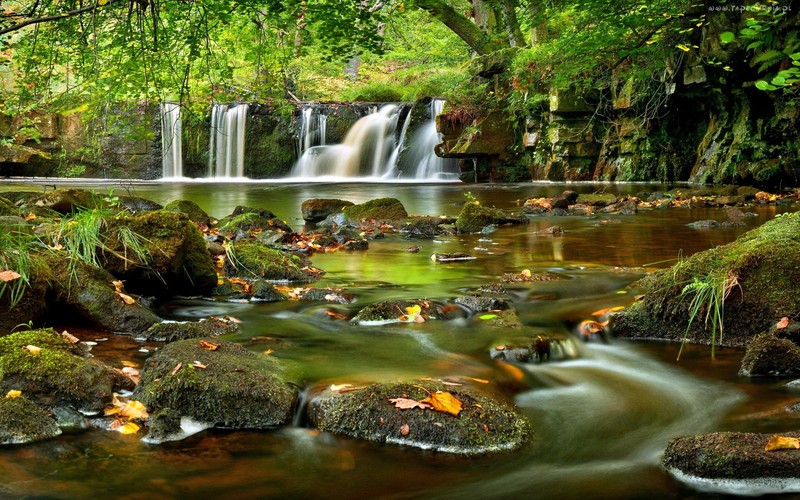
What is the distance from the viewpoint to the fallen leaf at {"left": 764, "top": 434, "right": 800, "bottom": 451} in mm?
2521

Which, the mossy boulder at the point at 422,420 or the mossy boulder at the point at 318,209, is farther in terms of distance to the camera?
the mossy boulder at the point at 318,209

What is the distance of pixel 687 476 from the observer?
2.66 m

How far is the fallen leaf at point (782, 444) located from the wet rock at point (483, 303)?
269cm

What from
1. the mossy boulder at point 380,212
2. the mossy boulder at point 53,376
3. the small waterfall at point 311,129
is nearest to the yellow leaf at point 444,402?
the mossy boulder at point 53,376

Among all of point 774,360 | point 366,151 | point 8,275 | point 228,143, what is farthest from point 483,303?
point 228,143

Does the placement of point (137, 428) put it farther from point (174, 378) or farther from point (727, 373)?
point (727, 373)

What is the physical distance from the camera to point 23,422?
2.92 meters

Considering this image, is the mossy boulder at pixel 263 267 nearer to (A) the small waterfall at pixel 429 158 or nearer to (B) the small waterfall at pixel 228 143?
(A) the small waterfall at pixel 429 158

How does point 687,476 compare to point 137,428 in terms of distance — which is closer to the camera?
point 687,476

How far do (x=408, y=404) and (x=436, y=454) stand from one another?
271 millimetres

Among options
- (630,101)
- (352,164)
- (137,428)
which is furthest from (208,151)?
(137,428)

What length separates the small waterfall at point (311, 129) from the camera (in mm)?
26438

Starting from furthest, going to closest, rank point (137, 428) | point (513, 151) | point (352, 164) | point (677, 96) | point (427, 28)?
point (427, 28)
point (352, 164)
point (513, 151)
point (677, 96)
point (137, 428)

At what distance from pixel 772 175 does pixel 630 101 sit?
4151mm
